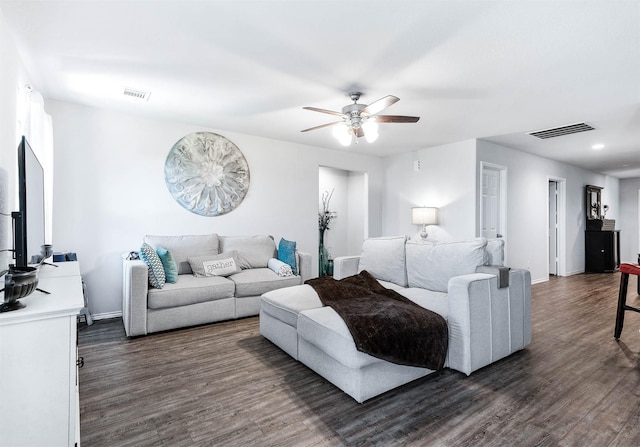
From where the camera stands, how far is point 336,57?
8.20ft

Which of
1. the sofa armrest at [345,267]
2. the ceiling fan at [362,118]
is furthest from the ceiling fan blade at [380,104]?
the sofa armrest at [345,267]

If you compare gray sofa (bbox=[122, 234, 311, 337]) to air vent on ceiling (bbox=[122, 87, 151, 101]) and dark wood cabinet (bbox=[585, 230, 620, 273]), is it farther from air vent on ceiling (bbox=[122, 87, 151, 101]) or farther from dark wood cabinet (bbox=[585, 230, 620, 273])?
dark wood cabinet (bbox=[585, 230, 620, 273])

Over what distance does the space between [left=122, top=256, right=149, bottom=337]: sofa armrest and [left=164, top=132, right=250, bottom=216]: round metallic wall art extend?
4.29ft

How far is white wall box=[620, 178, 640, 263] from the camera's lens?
8461 millimetres

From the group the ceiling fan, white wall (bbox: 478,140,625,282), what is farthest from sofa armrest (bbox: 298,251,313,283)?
white wall (bbox: 478,140,625,282)

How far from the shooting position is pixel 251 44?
2.32 m

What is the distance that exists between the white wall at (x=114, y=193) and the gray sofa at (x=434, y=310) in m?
1.96

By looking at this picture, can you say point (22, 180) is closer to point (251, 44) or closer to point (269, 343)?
point (251, 44)

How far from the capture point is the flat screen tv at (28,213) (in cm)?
167

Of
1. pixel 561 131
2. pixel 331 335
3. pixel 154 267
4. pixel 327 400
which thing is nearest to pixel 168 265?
pixel 154 267

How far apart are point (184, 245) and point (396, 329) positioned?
283 centimetres

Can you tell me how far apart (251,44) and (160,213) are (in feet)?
8.49

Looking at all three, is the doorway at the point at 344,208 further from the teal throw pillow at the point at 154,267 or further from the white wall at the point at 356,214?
the teal throw pillow at the point at 154,267

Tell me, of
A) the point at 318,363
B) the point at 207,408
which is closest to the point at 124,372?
the point at 207,408
